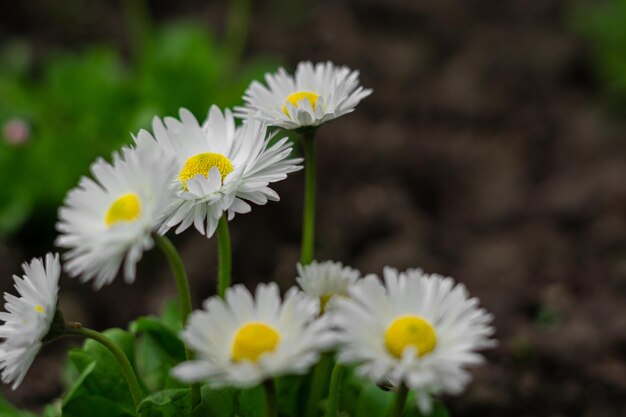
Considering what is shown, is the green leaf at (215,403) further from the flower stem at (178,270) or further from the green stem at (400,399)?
the green stem at (400,399)

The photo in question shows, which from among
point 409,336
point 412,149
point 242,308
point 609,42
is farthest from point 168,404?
point 609,42

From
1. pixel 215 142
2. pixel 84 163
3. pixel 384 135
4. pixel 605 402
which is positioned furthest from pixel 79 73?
pixel 605 402

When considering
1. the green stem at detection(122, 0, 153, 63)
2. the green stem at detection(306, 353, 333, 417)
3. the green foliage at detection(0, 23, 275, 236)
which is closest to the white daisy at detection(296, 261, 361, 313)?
the green stem at detection(306, 353, 333, 417)

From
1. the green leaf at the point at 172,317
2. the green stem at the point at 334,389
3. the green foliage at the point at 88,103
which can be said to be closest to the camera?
the green stem at the point at 334,389

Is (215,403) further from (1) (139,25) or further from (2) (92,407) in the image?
(1) (139,25)

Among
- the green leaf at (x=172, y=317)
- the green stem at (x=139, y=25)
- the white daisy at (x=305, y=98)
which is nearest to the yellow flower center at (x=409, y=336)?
the white daisy at (x=305, y=98)

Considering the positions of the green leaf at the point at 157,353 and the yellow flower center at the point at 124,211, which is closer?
the yellow flower center at the point at 124,211

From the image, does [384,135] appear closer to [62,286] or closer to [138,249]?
[62,286]
